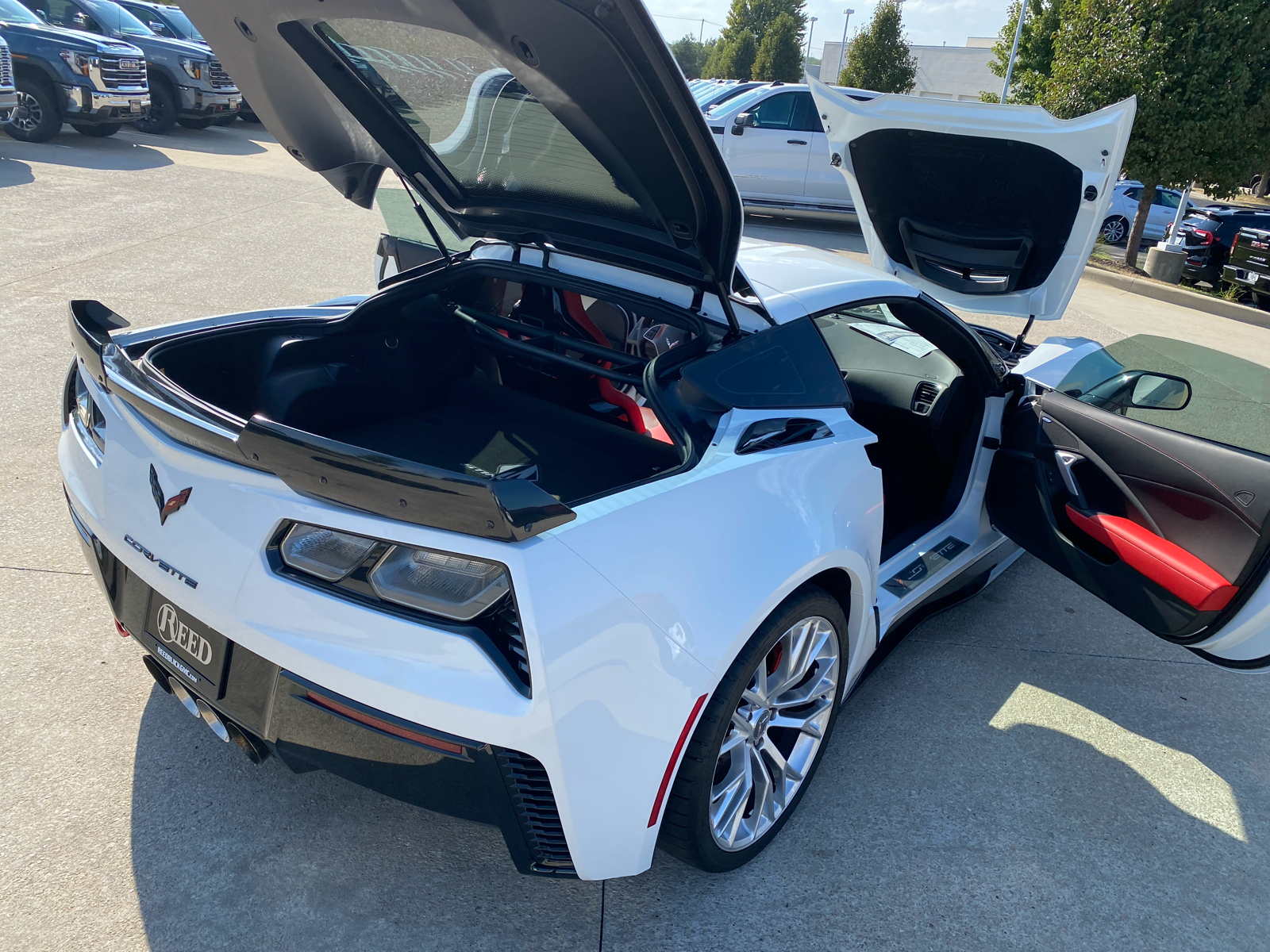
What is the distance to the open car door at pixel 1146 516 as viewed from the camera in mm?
2568

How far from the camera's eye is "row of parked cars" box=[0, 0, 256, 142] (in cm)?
1166

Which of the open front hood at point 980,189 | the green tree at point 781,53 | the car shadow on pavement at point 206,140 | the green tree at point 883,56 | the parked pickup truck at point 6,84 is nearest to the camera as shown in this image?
the open front hood at point 980,189

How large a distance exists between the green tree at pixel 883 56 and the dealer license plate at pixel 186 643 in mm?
32441

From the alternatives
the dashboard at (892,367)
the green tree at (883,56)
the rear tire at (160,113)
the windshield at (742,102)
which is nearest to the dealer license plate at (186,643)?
the dashboard at (892,367)

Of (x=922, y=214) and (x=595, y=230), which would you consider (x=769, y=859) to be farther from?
(x=922, y=214)

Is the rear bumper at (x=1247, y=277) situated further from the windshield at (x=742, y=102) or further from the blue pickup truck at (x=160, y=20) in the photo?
the blue pickup truck at (x=160, y=20)

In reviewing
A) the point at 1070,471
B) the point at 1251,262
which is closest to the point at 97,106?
the point at 1070,471

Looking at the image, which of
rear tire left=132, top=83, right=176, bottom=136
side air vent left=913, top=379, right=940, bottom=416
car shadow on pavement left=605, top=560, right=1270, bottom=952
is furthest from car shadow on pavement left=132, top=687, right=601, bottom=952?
rear tire left=132, top=83, right=176, bottom=136

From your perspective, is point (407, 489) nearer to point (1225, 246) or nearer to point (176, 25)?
point (1225, 246)

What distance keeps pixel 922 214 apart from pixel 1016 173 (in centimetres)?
47

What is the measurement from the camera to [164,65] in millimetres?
14414

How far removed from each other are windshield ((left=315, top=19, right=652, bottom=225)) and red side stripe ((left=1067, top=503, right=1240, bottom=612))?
1.75m

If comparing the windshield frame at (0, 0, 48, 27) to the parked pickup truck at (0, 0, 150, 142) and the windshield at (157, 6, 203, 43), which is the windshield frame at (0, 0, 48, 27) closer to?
the parked pickup truck at (0, 0, 150, 142)

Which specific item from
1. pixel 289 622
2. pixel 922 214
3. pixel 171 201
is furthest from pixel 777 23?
pixel 289 622
